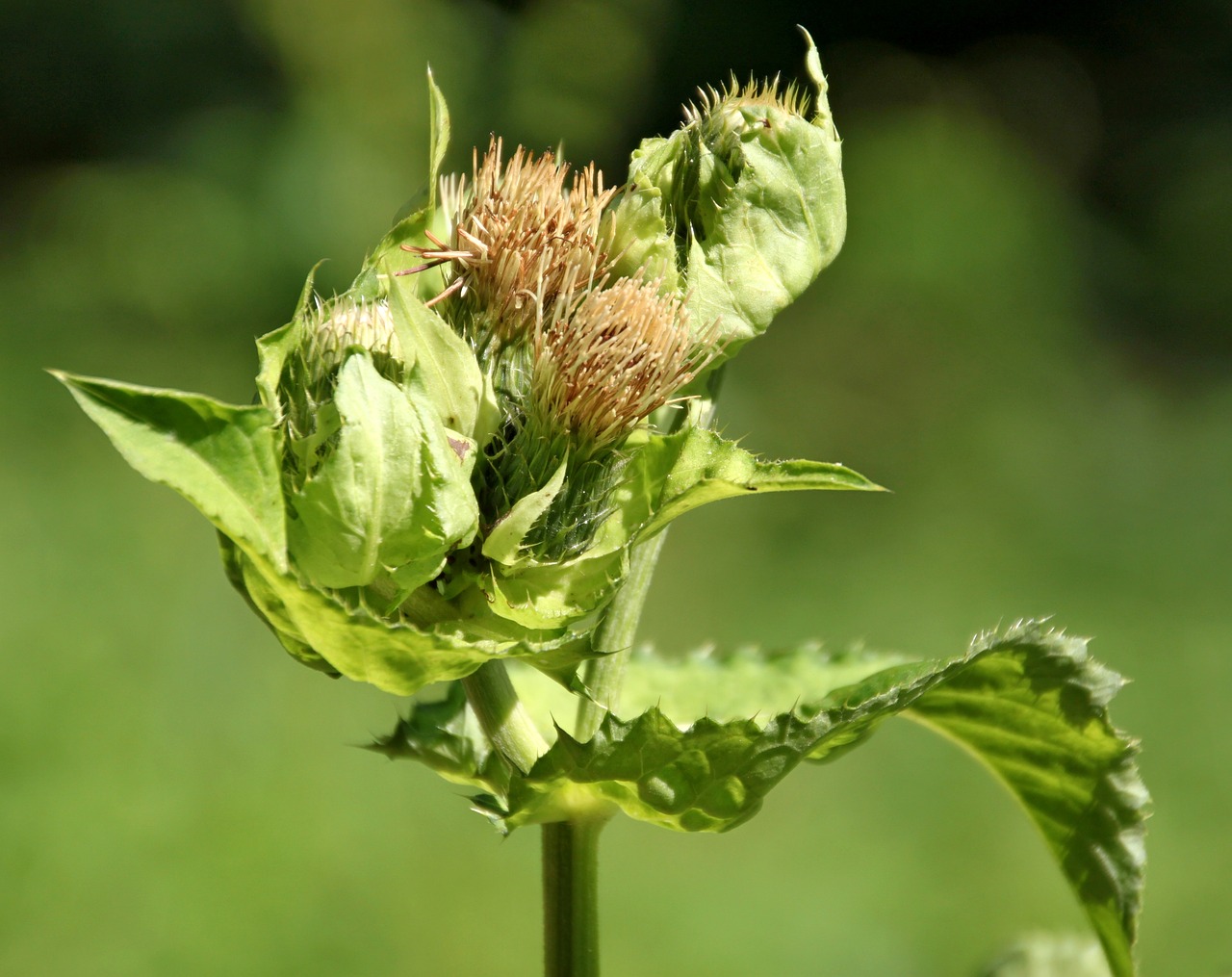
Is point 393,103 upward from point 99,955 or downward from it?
upward

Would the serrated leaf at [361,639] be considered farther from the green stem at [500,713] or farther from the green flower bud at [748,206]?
the green flower bud at [748,206]

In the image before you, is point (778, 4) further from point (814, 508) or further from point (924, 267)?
point (814, 508)

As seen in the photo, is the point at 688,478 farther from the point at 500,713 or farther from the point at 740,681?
the point at 740,681

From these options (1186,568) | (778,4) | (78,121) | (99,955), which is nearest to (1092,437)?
(1186,568)

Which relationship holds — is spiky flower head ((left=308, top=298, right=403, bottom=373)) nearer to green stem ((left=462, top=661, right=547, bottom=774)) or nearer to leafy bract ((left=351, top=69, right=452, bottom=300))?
leafy bract ((left=351, top=69, right=452, bottom=300))

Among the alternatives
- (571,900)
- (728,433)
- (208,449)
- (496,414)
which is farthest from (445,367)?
(728,433)

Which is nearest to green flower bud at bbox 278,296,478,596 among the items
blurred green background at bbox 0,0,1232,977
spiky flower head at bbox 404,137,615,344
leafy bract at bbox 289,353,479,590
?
leafy bract at bbox 289,353,479,590

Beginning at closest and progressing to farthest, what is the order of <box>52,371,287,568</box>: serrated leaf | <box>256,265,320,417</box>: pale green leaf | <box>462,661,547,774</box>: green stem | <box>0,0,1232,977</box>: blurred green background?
1. <box>52,371,287,568</box>: serrated leaf
2. <box>256,265,320,417</box>: pale green leaf
3. <box>462,661,547,774</box>: green stem
4. <box>0,0,1232,977</box>: blurred green background
